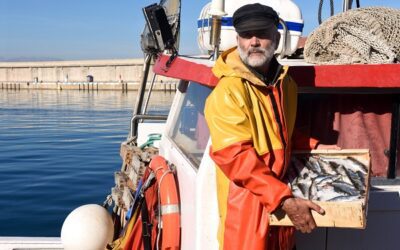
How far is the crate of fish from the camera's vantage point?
97.0 inches

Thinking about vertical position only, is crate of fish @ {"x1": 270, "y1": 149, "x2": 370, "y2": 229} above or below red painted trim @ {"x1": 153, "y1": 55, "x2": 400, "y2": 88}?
below

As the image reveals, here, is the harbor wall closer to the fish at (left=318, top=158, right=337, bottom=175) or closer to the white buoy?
the white buoy

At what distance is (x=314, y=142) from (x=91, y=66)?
6380 cm

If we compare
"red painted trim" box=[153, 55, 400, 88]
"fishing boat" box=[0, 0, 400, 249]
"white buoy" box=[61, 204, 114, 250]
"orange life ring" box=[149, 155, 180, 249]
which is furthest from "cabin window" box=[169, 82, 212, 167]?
"white buoy" box=[61, 204, 114, 250]

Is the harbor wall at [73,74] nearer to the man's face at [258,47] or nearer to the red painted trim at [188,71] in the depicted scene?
the red painted trim at [188,71]

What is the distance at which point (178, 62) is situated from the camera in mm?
3912

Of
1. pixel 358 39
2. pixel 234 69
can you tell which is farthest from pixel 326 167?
pixel 358 39

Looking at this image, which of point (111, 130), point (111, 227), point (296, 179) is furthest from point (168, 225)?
point (111, 130)

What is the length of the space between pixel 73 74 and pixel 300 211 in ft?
215

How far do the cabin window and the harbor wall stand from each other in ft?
172

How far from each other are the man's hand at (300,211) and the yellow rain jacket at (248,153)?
2.1 inches

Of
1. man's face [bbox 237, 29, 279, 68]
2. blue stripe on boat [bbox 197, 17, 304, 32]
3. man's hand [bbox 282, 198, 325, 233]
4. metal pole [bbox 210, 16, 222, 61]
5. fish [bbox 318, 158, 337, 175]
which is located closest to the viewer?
man's hand [bbox 282, 198, 325, 233]

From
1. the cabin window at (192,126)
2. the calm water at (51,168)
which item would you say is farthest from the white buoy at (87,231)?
the calm water at (51,168)

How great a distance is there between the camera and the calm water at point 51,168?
897 centimetres
